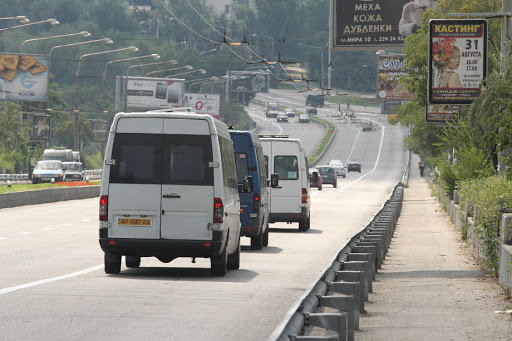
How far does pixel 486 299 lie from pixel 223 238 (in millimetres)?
3738

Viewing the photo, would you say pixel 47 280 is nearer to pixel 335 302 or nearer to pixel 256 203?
pixel 335 302

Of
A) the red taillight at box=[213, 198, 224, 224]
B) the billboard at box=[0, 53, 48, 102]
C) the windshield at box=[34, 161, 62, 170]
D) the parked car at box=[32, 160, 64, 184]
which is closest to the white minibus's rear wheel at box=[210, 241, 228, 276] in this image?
the red taillight at box=[213, 198, 224, 224]

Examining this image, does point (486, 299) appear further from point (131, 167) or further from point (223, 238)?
point (131, 167)

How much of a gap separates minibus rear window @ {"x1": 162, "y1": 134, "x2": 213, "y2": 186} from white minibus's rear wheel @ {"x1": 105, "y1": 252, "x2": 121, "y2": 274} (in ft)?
4.01

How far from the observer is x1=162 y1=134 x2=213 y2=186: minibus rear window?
53.7 feet

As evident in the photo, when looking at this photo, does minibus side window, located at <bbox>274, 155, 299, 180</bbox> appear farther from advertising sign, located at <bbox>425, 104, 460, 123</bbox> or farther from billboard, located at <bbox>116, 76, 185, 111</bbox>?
billboard, located at <bbox>116, 76, 185, 111</bbox>

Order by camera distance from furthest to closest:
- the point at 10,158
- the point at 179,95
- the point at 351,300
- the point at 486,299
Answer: the point at 179,95 → the point at 10,158 → the point at 486,299 → the point at 351,300

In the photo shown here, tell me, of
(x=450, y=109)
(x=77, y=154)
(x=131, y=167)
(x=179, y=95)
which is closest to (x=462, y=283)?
(x=131, y=167)

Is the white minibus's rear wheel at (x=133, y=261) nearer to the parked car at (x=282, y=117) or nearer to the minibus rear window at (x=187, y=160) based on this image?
the minibus rear window at (x=187, y=160)

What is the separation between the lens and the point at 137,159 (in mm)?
16516

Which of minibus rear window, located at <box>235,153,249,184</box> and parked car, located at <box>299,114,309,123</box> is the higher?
parked car, located at <box>299,114,309,123</box>

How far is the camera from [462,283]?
16.6 m

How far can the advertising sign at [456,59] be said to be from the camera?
1123 inches

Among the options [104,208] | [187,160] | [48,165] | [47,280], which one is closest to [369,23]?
[187,160]
